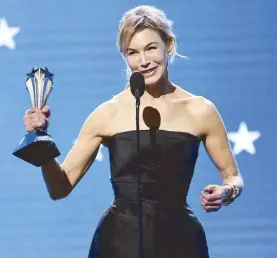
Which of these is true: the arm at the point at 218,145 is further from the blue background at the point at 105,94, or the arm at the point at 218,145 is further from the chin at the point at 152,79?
the blue background at the point at 105,94

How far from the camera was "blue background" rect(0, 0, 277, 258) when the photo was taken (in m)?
1.80

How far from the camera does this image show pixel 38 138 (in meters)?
1.17

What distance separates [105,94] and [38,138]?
0.67 m

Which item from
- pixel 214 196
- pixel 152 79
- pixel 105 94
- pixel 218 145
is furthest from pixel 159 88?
pixel 105 94

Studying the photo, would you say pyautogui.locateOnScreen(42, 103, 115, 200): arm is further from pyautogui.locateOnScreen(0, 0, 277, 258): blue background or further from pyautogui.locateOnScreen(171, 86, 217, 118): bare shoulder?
pyautogui.locateOnScreen(0, 0, 277, 258): blue background

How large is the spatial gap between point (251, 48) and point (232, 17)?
88 millimetres

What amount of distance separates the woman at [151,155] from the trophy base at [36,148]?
5 cm

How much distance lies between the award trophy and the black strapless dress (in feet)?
0.48

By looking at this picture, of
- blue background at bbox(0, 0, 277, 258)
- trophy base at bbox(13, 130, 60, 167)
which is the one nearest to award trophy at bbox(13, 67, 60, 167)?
trophy base at bbox(13, 130, 60, 167)

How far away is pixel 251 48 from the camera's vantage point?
6.00 ft

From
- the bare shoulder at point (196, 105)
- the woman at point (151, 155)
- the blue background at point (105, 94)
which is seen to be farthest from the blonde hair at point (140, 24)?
the blue background at point (105, 94)

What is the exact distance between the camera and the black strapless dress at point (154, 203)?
1271 mm

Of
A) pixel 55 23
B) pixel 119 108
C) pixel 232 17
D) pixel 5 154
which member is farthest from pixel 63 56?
pixel 119 108

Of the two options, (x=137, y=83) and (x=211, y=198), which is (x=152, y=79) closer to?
(x=137, y=83)
